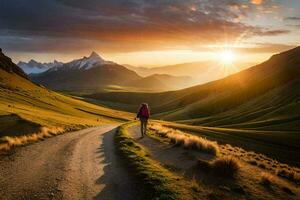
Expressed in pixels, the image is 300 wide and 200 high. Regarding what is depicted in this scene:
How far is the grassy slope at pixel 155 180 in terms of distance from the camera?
1388cm

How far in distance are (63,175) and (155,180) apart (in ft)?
14.6

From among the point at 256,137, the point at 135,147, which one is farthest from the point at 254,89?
the point at 135,147

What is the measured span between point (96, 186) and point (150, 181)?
246cm

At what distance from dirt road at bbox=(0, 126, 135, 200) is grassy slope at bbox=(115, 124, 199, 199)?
612 mm

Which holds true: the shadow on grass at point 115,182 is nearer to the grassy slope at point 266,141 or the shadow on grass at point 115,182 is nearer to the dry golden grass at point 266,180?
the dry golden grass at point 266,180

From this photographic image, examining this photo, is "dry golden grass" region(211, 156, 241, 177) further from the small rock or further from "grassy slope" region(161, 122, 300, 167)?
"grassy slope" region(161, 122, 300, 167)

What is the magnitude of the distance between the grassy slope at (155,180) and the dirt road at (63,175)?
0.61 m

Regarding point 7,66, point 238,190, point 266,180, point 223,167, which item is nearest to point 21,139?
point 223,167

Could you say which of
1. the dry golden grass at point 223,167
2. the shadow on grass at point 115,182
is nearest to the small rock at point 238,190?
the dry golden grass at point 223,167

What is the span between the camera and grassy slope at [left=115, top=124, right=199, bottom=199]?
45.5 feet

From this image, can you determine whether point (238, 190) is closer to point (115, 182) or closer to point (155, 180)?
point (155, 180)

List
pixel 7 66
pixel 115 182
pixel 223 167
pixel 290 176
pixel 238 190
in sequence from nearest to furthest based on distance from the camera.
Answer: pixel 238 190 < pixel 115 182 < pixel 223 167 < pixel 290 176 < pixel 7 66

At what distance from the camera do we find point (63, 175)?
16297mm

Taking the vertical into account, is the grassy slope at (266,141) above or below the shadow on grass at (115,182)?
below
